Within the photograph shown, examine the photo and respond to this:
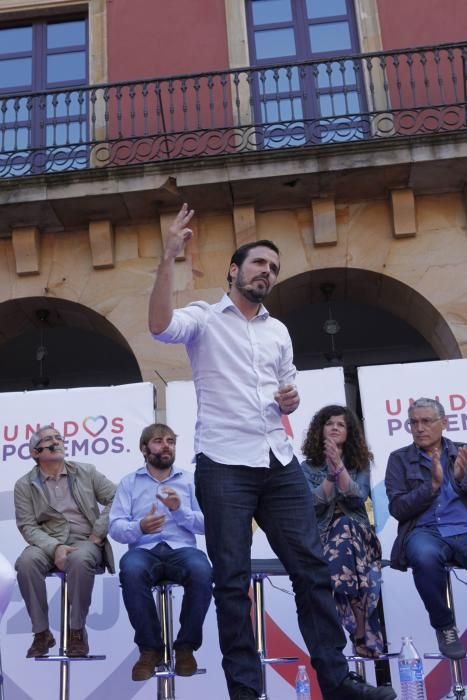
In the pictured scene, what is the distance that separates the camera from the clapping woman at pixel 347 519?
4883mm

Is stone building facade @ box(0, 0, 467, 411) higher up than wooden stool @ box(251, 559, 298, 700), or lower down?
higher up

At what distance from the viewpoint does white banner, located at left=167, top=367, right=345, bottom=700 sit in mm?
5648

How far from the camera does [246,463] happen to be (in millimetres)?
3193

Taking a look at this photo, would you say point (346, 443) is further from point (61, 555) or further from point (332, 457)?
point (61, 555)

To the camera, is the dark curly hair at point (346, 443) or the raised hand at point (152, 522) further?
the dark curly hair at point (346, 443)

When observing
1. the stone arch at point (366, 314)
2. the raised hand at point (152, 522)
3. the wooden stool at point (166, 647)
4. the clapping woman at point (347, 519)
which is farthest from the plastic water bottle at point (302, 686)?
the stone arch at point (366, 314)

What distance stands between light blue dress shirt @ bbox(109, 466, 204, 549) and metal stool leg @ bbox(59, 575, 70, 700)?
0.43m

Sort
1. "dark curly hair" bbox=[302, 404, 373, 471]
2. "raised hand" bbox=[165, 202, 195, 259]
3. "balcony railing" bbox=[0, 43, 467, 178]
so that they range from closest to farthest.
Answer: "raised hand" bbox=[165, 202, 195, 259]
"dark curly hair" bbox=[302, 404, 373, 471]
"balcony railing" bbox=[0, 43, 467, 178]

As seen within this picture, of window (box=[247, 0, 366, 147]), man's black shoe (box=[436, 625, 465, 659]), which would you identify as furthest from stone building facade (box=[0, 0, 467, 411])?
man's black shoe (box=[436, 625, 465, 659])

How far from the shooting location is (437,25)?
9.52 m

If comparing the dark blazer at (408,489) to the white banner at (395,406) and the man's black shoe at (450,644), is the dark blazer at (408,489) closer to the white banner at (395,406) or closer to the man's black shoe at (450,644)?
the man's black shoe at (450,644)

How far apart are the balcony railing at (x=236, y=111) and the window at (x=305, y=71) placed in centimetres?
1

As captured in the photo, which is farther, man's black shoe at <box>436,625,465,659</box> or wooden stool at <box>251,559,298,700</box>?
wooden stool at <box>251,559,298,700</box>

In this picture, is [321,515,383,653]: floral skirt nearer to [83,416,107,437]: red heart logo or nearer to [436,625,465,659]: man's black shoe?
[436,625,465,659]: man's black shoe
